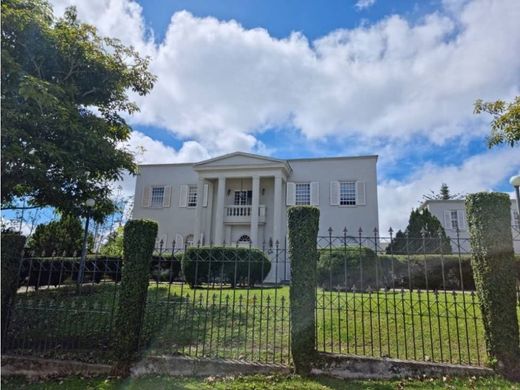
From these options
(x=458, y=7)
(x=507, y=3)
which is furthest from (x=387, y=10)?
(x=507, y=3)

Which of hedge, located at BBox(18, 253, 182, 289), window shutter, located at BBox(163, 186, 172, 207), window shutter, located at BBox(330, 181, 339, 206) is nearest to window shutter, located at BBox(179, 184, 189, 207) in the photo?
window shutter, located at BBox(163, 186, 172, 207)

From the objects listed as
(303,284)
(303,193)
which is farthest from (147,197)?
(303,284)

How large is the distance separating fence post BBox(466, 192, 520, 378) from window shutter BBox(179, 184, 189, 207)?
2162cm

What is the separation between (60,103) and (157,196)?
18.2 metres

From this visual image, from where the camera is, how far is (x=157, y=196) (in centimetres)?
2611

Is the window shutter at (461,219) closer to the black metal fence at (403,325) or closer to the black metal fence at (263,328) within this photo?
the black metal fence at (263,328)

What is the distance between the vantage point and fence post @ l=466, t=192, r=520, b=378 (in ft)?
16.4

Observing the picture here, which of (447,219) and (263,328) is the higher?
(447,219)

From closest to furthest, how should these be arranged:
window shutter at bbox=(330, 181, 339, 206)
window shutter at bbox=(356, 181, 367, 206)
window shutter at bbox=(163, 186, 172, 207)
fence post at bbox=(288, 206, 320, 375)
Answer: fence post at bbox=(288, 206, 320, 375) < window shutter at bbox=(356, 181, 367, 206) < window shutter at bbox=(330, 181, 339, 206) < window shutter at bbox=(163, 186, 172, 207)

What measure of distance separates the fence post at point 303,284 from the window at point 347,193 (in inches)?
696

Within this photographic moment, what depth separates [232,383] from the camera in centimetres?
533

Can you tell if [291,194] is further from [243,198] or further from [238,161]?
[238,161]

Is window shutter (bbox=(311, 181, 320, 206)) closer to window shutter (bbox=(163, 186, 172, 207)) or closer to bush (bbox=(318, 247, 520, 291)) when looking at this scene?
bush (bbox=(318, 247, 520, 291))

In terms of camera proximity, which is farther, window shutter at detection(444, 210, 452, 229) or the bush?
window shutter at detection(444, 210, 452, 229)
